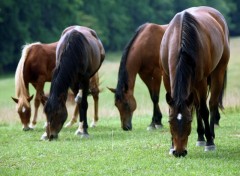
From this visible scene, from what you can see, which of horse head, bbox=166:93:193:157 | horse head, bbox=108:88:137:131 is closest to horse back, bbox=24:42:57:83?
horse head, bbox=108:88:137:131

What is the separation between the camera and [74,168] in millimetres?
8617

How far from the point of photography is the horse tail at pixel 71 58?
11852 mm

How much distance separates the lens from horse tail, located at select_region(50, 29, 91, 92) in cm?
1185

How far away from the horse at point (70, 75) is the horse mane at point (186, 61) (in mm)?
3098

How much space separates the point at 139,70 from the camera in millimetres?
13961

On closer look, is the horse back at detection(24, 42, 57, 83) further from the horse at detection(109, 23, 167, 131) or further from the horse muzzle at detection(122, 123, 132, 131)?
the horse muzzle at detection(122, 123, 132, 131)

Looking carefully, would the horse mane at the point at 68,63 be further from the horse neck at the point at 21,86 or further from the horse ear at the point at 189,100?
the horse ear at the point at 189,100

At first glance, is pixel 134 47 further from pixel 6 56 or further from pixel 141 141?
pixel 6 56

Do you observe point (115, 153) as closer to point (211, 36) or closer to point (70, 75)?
point (211, 36)

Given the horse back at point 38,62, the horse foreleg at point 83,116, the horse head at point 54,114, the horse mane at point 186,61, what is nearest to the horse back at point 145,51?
the horse foreleg at point 83,116

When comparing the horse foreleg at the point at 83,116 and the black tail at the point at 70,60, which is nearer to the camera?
the black tail at the point at 70,60

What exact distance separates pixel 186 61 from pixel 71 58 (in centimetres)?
357

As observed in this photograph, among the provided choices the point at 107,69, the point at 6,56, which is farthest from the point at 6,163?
the point at 6,56

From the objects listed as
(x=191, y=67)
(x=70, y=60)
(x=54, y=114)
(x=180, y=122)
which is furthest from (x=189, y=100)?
(x=70, y=60)
